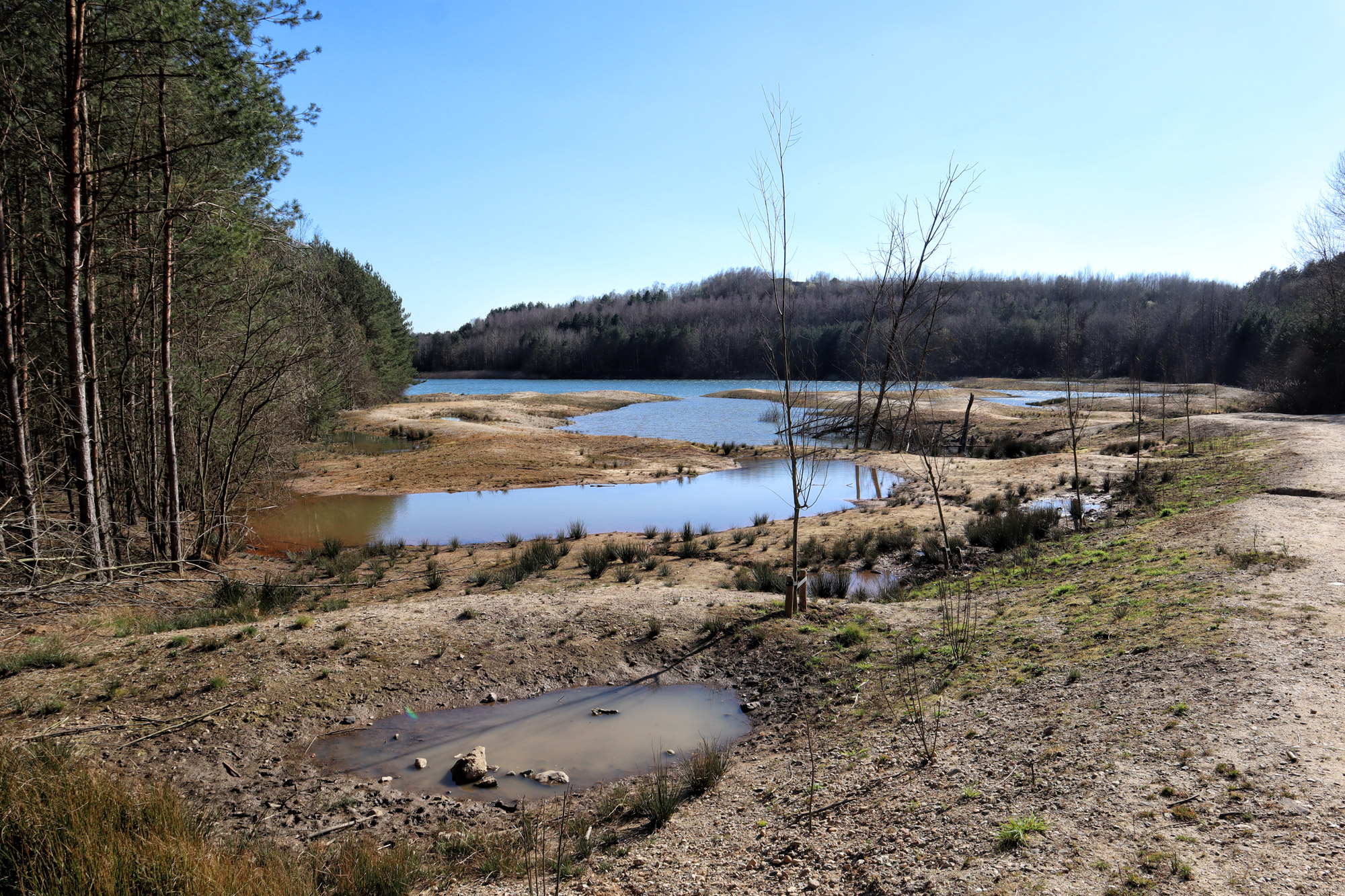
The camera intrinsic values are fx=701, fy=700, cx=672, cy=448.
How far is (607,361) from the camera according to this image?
11425 cm

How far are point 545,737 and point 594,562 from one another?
229 inches

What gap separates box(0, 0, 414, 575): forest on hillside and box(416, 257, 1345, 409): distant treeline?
137 feet

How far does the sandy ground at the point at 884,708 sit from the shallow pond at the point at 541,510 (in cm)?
608

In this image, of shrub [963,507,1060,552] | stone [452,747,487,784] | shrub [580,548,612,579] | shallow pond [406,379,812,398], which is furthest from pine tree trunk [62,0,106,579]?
shallow pond [406,379,812,398]

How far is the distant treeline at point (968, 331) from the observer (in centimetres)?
6284

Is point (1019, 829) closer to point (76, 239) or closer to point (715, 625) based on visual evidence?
point (715, 625)

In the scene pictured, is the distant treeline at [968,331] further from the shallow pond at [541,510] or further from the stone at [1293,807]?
the stone at [1293,807]

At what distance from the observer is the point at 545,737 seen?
6512 mm

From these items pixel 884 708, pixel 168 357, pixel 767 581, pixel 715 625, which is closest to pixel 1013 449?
pixel 767 581

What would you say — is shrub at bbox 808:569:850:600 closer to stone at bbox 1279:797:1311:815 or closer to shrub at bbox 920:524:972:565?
shrub at bbox 920:524:972:565

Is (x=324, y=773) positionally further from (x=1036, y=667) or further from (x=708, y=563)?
(x=708, y=563)

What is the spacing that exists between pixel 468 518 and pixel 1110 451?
20.4 metres

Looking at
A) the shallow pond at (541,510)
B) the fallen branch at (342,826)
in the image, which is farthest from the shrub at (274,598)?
the shallow pond at (541,510)

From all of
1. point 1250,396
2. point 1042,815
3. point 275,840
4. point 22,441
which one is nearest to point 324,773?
point 275,840
